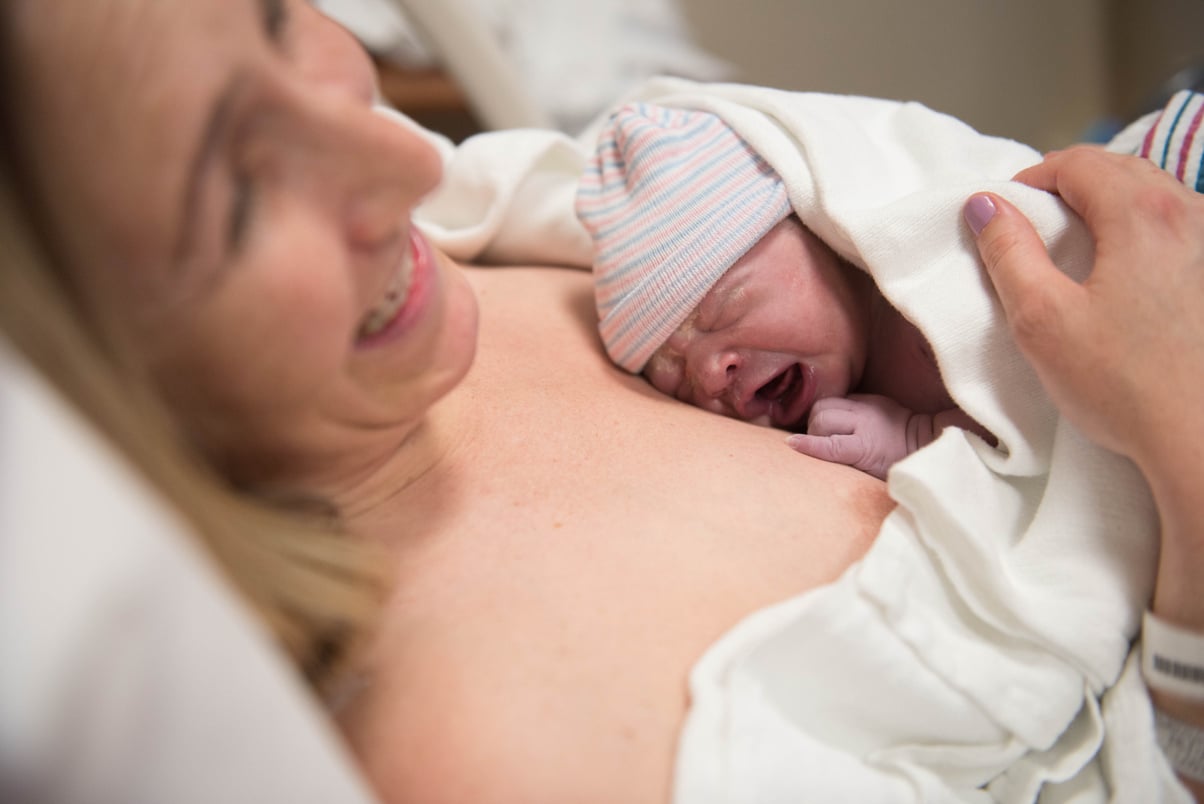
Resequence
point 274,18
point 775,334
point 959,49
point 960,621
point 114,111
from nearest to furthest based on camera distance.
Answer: point 114,111 → point 274,18 → point 960,621 → point 775,334 → point 959,49

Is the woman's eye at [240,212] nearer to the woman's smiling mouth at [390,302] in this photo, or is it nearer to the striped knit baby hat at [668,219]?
the woman's smiling mouth at [390,302]

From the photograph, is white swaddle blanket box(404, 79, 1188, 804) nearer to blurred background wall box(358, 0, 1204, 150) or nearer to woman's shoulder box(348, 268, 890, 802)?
woman's shoulder box(348, 268, 890, 802)

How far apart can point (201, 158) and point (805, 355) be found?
633 millimetres

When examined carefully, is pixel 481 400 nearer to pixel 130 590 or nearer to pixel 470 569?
pixel 470 569

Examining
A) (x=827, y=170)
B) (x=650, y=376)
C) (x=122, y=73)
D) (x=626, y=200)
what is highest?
(x=122, y=73)

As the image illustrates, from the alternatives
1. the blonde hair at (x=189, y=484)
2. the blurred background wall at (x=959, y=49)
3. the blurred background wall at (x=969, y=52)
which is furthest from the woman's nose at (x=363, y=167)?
the blurred background wall at (x=959, y=49)

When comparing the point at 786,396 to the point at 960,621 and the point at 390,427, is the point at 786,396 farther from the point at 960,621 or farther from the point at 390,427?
the point at 390,427

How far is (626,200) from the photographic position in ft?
3.12

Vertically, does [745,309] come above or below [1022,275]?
below

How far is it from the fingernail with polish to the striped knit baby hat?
7.3 inches

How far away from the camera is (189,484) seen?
1.51ft

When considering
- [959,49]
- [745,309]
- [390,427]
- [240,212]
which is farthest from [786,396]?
[959,49]

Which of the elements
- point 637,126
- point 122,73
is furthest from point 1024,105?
point 122,73

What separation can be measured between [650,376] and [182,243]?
590 mm
